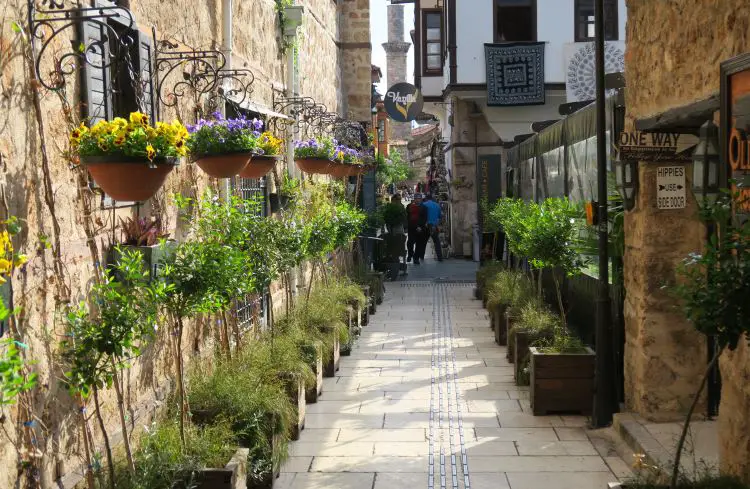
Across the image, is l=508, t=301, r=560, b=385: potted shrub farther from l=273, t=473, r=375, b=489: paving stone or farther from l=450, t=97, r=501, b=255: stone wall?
l=450, t=97, r=501, b=255: stone wall

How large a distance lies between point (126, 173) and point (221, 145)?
1823 mm

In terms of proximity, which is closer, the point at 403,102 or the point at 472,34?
the point at 403,102

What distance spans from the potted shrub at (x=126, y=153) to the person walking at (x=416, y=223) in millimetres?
16637

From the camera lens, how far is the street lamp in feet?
16.8

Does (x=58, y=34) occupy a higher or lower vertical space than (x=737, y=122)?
higher

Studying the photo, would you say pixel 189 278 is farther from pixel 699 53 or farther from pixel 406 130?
pixel 406 130

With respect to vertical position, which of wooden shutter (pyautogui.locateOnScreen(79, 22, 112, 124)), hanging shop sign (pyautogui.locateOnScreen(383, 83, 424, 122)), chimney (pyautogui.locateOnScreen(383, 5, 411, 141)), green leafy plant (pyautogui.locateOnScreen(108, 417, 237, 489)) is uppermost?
chimney (pyautogui.locateOnScreen(383, 5, 411, 141))

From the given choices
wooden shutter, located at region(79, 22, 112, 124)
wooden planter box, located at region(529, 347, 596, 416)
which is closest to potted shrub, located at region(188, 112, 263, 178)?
wooden shutter, located at region(79, 22, 112, 124)

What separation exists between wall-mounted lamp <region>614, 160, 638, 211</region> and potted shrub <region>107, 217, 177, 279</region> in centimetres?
361

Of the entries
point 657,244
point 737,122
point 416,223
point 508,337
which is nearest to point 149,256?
point 737,122

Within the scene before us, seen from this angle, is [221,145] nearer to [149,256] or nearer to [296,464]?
[149,256]

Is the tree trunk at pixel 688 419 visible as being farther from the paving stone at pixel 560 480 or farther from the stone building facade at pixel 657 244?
the stone building facade at pixel 657 244

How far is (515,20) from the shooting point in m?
20.7

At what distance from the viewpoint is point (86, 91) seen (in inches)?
194
